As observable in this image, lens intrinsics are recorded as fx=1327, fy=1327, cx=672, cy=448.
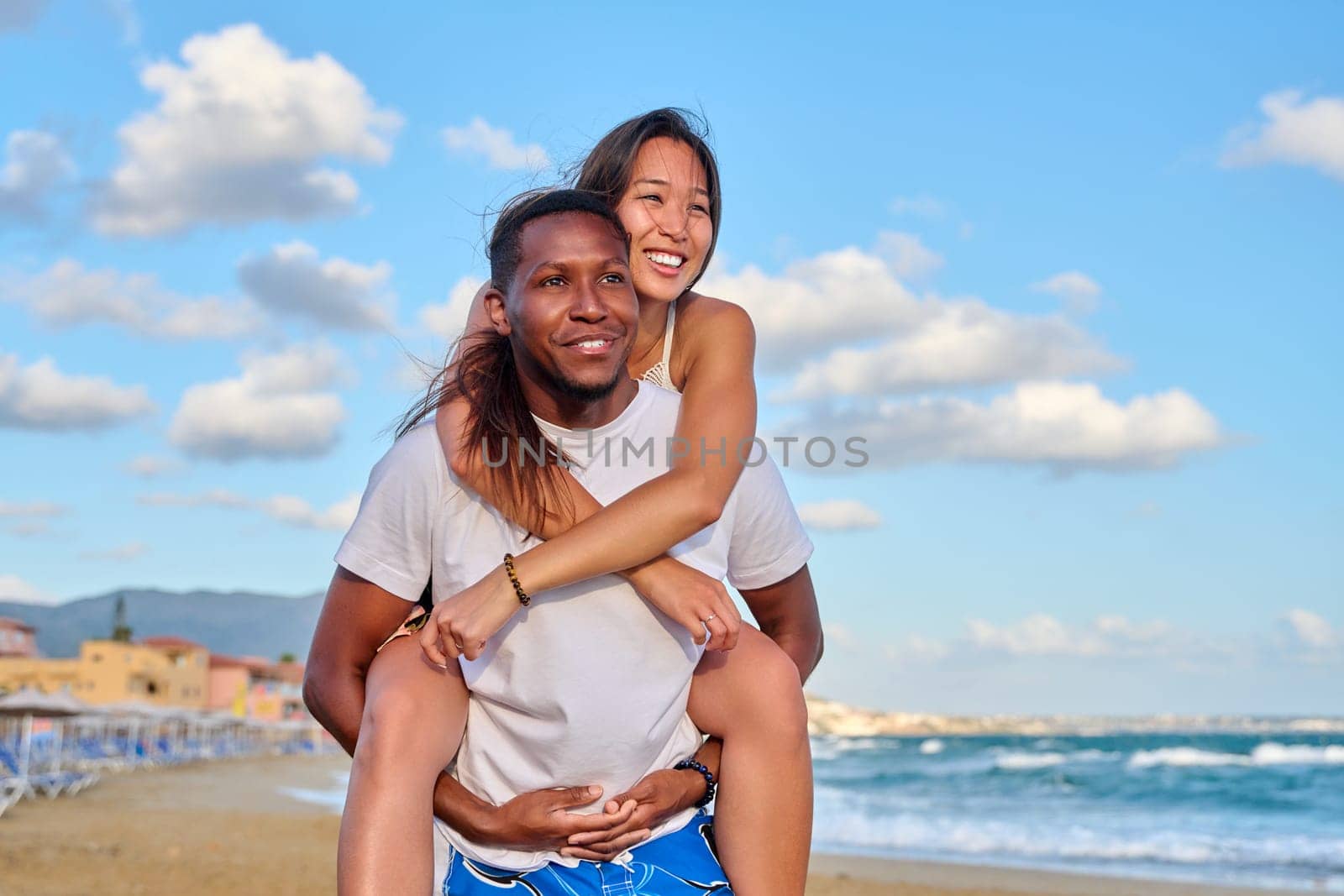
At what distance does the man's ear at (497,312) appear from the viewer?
9.11ft

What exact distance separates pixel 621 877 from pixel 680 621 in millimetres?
510

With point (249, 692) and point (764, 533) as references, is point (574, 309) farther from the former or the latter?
point (249, 692)

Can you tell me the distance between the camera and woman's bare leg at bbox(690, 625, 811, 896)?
106 inches

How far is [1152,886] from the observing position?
47.4ft

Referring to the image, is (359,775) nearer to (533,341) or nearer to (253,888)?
(533,341)

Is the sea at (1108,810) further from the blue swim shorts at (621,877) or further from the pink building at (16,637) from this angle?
the pink building at (16,637)

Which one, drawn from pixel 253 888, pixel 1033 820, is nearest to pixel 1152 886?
pixel 253 888

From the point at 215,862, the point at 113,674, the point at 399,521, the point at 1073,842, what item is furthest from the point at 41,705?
the point at 113,674

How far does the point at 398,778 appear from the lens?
8.00 feet

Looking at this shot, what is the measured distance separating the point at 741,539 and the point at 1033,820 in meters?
25.4

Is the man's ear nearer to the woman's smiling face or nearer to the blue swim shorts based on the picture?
the woman's smiling face

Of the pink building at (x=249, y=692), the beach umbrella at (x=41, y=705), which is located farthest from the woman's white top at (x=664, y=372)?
the pink building at (x=249, y=692)

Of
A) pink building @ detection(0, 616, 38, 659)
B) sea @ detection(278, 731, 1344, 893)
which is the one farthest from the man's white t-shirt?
pink building @ detection(0, 616, 38, 659)

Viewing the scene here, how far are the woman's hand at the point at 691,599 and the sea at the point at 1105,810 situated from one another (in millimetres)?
14328
